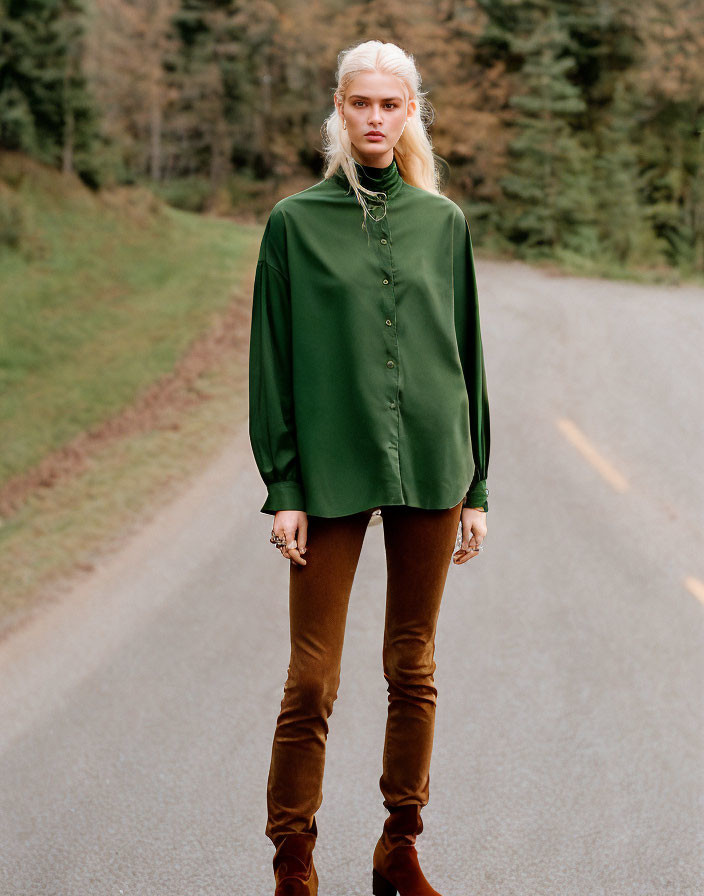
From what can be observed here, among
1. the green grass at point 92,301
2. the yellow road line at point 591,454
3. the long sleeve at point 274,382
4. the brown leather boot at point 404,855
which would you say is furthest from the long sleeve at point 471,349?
the green grass at point 92,301

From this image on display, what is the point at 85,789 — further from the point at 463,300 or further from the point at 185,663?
the point at 463,300

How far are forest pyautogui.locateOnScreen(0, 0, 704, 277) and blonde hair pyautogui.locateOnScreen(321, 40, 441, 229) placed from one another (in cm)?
1626

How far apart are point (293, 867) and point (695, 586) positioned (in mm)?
3518

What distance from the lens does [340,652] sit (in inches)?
101

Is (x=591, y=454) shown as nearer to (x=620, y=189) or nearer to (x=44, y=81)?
(x=44, y=81)

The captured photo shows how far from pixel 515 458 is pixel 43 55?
13440 mm

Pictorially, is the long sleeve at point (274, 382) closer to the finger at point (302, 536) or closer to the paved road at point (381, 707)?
the finger at point (302, 536)

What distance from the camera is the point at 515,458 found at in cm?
768

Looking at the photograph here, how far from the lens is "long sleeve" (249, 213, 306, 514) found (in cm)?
250

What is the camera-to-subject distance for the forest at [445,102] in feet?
59.1

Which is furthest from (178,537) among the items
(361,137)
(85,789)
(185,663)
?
(361,137)

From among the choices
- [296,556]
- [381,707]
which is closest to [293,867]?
[296,556]

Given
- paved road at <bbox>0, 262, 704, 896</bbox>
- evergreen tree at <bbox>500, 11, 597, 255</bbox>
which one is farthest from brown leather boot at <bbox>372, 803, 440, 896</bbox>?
evergreen tree at <bbox>500, 11, 597, 255</bbox>

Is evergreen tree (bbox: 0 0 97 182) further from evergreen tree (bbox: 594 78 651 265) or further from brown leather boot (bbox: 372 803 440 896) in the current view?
brown leather boot (bbox: 372 803 440 896)
